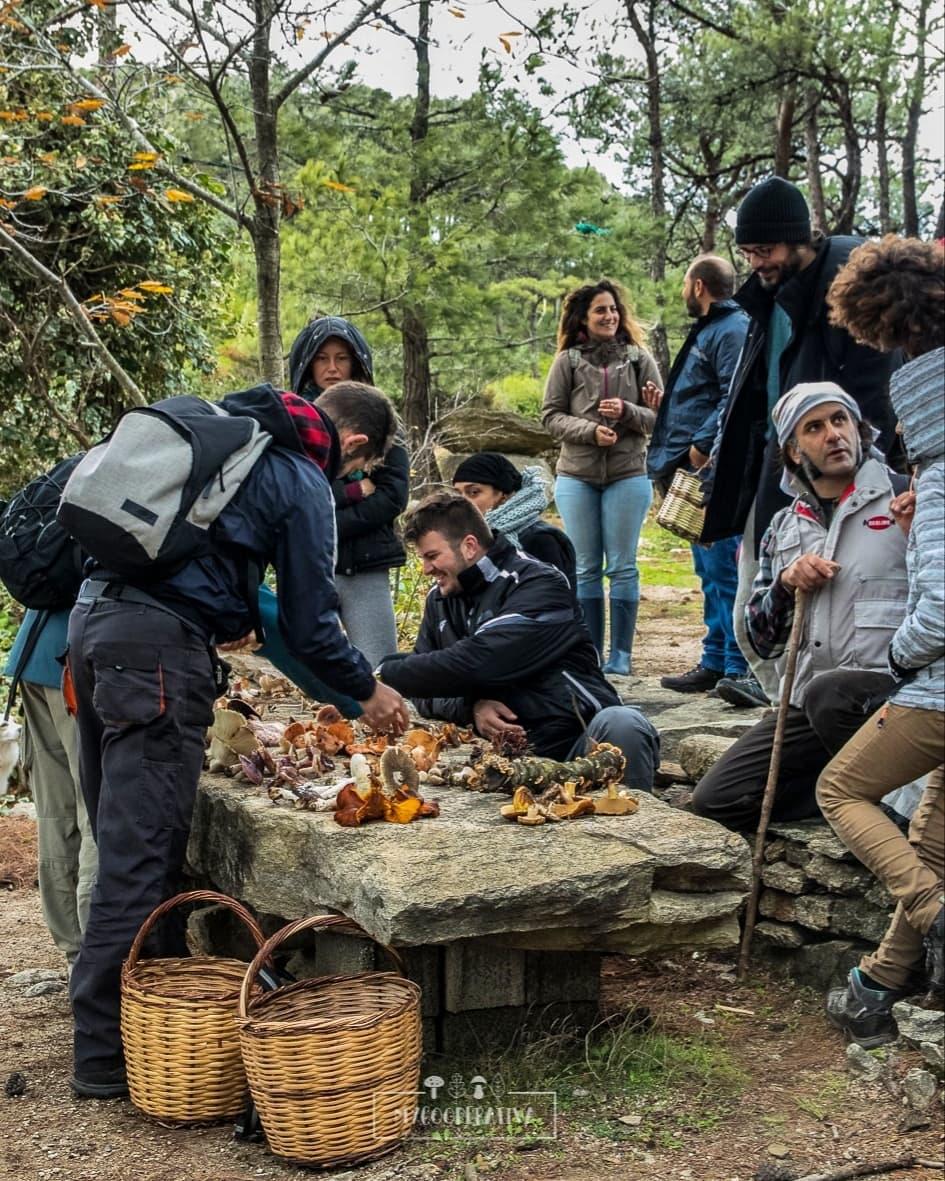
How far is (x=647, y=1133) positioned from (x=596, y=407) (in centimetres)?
399

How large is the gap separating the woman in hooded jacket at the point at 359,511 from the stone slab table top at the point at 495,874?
1600 millimetres

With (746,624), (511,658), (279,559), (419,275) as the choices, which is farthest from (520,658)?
(419,275)

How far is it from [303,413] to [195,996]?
5.34ft

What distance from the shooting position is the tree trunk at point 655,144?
15891mm

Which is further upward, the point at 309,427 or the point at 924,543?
the point at 309,427

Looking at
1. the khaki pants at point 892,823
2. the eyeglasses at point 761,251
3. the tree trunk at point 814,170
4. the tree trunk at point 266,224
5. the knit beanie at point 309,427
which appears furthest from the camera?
the tree trunk at point 814,170

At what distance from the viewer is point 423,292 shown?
39.7 feet

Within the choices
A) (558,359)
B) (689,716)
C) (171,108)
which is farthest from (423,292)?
(689,716)

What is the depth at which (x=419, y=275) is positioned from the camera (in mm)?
11680

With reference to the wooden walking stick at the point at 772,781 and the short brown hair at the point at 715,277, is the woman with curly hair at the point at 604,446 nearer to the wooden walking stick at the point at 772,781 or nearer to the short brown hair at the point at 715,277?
the short brown hair at the point at 715,277

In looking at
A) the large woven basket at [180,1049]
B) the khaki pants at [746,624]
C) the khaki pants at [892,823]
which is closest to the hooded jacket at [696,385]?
the khaki pants at [746,624]

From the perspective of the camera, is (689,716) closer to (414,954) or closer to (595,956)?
(595,956)

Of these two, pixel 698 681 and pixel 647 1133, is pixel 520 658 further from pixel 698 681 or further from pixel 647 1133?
pixel 698 681

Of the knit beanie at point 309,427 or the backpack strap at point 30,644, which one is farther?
the backpack strap at point 30,644
